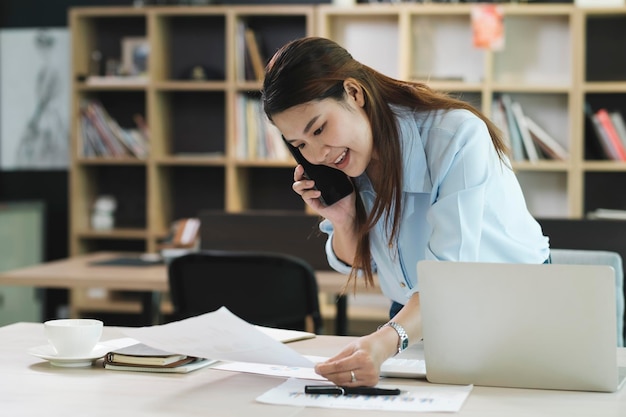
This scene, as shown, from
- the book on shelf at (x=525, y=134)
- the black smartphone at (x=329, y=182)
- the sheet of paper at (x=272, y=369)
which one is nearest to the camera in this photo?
the sheet of paper at (x=272, y=369)

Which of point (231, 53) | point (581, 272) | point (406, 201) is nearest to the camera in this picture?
point (581, 272)

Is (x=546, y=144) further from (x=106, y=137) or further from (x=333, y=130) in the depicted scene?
(x=333, y=130)

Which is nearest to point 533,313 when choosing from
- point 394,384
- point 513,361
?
point 513,361

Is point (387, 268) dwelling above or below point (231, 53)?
below

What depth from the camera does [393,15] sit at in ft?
17.0

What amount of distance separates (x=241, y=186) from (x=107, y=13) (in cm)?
125

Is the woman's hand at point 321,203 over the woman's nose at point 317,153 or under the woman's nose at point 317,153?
under

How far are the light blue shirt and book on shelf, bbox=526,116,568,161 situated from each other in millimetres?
3127

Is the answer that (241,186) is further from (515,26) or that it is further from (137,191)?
(515,26)

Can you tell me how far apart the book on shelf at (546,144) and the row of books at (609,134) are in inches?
7.7

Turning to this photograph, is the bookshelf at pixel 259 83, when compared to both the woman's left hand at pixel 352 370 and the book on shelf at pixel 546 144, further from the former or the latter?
the woman's left hand at pixel 352 370

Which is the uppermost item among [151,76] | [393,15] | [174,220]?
[393,15]

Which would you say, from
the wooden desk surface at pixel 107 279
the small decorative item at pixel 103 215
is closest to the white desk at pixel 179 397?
the wooden desk surface at pixel 107 279

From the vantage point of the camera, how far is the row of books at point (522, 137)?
192 inches
